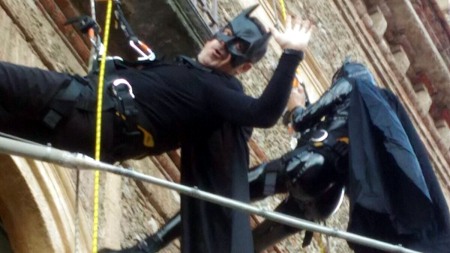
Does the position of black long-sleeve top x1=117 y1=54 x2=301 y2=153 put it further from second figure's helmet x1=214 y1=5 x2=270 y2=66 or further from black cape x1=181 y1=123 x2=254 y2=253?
second figure's helmet x1=214 y1=5 x2=270 y2=66

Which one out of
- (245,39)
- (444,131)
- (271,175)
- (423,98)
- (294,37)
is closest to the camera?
(294,37)

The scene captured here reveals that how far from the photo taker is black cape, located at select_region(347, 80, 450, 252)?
707 centimetres

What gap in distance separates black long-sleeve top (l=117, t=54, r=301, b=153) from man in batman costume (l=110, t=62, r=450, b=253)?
1.62 ft

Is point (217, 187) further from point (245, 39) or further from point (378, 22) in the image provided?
point (378, 22)

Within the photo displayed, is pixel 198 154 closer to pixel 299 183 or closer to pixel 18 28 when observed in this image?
pixel 299 183

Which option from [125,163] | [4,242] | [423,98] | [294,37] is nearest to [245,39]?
[294,37]

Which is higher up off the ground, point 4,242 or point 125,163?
point 4,242

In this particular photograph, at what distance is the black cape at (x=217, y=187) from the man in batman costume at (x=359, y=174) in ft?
1.10

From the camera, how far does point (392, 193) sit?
7.17 metres

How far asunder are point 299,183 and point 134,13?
1401mm

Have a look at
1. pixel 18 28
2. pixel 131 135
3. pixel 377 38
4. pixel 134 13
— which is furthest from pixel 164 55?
pixel 377 38

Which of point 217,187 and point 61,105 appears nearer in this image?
point 61,105

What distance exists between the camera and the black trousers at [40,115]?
6445 millimetres

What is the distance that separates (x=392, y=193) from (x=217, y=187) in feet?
2.28
